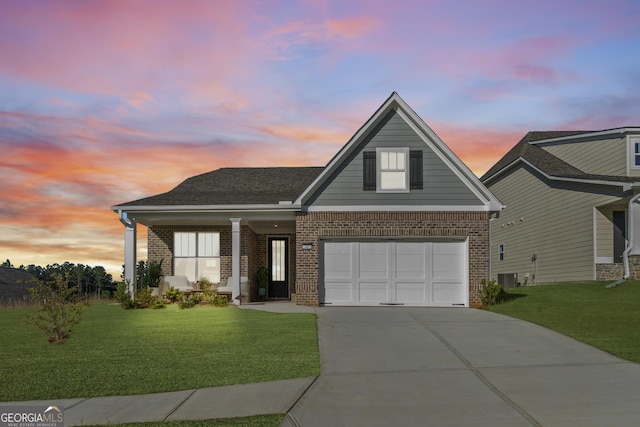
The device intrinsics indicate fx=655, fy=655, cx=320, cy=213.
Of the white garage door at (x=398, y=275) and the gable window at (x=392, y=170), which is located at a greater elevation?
the gable window at (x=392, y=170)

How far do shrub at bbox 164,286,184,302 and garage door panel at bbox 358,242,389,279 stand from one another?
260 inches

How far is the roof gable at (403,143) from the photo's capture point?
69.7ft

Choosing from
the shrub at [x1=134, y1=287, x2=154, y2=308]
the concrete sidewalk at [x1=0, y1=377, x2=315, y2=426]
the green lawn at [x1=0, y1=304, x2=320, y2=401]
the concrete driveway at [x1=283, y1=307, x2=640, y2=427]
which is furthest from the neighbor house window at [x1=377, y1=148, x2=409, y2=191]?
the concrete sidewalk at [x1=0, y1=377, x2=315, y2=426]

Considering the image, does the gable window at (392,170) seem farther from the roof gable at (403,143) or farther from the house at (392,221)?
the roof gable at (403,143)

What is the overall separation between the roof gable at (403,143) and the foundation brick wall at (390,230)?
0.50 metres

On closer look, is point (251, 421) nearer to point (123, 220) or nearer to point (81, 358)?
point (81, 358)

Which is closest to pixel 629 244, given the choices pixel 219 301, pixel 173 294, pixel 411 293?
pixel 411 293

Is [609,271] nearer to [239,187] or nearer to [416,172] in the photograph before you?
[416,172]

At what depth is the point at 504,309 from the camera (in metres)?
20.2

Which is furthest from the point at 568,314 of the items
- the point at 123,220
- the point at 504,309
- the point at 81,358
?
the point at 123,220

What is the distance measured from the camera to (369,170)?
71.2 ft

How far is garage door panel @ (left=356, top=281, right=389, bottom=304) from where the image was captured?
850 inches

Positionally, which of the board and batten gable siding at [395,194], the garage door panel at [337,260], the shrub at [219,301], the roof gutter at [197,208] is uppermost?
the board and batten gable siding at [395,194]

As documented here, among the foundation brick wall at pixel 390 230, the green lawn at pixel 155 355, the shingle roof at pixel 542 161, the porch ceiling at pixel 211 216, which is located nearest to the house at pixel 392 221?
the foundation brick wall at pixel 390 230
